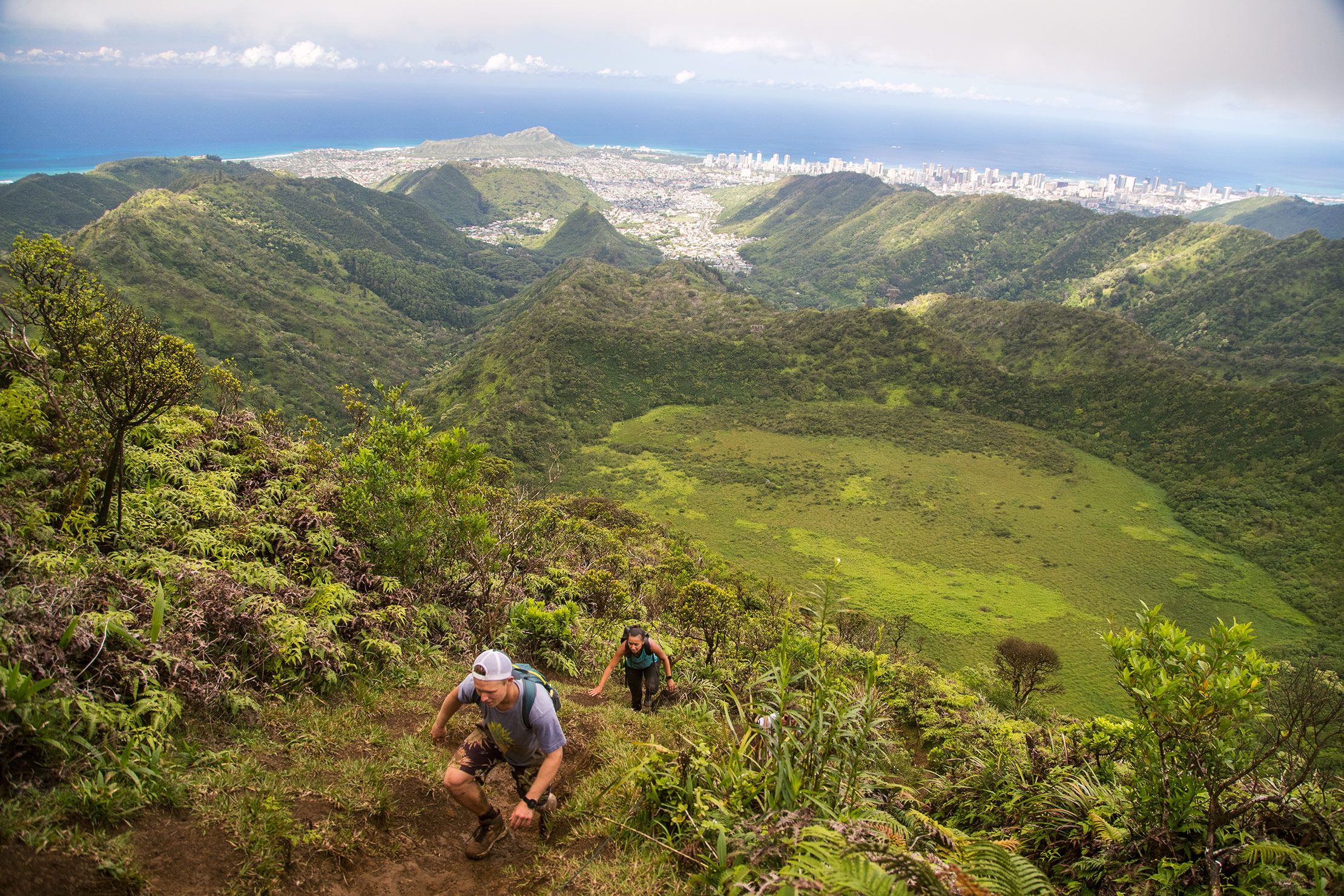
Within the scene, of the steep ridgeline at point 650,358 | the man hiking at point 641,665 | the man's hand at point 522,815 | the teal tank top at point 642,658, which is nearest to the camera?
the man's hand at point 522,815

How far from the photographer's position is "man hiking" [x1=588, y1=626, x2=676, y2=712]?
670 centimetres

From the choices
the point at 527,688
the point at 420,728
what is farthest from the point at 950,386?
the point at 527,688

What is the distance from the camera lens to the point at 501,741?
14.0 ft

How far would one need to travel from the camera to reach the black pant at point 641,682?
6891 millimetres

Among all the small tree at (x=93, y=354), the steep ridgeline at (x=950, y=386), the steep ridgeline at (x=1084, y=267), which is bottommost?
the steep ridgeline at (x=950, y=386)

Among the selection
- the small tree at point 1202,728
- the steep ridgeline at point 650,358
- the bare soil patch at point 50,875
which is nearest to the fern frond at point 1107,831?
the small tree at point 1202,728

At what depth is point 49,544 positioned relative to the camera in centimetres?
482

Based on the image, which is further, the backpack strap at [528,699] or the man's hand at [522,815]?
the backpack strap at [528,699]

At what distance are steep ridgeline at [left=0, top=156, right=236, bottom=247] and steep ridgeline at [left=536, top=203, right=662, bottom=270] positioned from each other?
304 feet

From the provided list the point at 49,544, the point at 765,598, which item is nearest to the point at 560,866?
the point at 49,544

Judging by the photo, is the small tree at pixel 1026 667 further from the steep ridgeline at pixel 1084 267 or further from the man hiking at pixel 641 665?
the steep ridgeline at pixel 1084 267

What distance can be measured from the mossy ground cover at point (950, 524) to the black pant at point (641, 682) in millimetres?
34712

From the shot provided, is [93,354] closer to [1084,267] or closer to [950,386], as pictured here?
[950,386]

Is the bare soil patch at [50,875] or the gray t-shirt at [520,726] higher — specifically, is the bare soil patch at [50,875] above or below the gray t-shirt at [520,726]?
above
